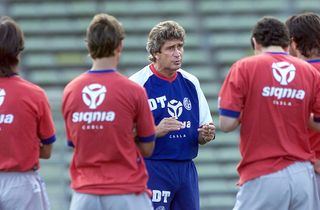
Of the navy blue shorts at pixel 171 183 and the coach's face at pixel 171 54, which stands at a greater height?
the coach's face at pixel 171 54

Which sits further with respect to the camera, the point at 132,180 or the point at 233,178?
the point at 233,178

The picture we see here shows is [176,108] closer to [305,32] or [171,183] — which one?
[171,183]

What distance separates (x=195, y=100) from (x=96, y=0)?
7766 mm

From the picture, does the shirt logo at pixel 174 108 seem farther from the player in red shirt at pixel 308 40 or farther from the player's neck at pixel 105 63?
the player's neck at pixel 105 63

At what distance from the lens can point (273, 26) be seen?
6238 mm

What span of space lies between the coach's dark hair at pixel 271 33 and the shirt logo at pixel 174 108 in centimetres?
120

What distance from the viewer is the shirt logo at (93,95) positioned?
5789 mm

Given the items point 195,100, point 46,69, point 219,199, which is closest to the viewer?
point 195,100

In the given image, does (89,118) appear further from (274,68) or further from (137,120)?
(274,68)

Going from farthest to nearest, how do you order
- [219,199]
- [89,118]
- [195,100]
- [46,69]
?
[46,69] → [219,199] → [195,100] → [89,118]

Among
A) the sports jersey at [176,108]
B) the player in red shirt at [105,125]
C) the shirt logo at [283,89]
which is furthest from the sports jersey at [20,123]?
the shirt logo at [283,89]

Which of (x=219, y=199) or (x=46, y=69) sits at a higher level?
(x=46, y=69)

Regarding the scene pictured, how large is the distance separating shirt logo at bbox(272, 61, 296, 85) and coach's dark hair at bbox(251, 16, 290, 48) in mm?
146

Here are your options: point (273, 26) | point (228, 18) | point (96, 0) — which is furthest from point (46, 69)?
point (273, 26)
